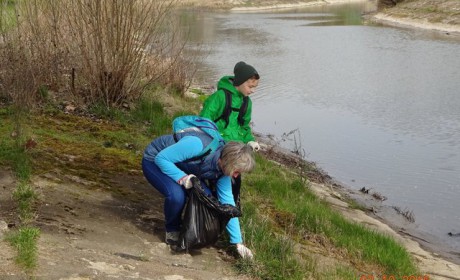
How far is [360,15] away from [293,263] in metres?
54.4

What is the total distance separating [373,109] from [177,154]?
→ 13291mm

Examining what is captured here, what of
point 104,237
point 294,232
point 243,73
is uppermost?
point 243,73

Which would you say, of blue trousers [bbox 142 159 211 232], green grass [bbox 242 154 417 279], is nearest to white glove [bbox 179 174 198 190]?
blue trousers [bbox 142 159 211 232]

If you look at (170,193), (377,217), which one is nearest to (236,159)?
(170,193)

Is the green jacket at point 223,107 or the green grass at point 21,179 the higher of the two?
the green jacket at point 223,107

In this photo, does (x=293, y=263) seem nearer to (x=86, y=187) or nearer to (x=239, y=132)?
(x=239, y=132)

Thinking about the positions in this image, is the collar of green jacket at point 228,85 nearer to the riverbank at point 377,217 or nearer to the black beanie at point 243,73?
the black beanie at point 243,73

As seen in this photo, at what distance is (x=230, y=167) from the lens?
4.56 meters

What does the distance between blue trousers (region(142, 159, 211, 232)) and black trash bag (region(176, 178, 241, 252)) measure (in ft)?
0.24

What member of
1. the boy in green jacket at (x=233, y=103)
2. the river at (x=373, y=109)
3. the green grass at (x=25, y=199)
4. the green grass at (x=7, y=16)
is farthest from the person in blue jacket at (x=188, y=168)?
the green grass at (x=7, y=16)

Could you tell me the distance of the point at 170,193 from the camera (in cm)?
483

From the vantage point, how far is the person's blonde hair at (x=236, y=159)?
454 cm

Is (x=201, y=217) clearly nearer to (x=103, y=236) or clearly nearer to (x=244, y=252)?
(x=244, y=252)

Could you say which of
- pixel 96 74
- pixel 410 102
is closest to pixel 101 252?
pixel 96 74
